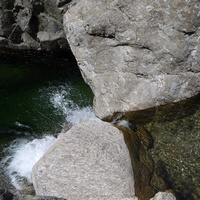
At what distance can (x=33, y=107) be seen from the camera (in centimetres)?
748

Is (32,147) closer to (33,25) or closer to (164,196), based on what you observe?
(164,196)

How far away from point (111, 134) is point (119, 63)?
1.70m

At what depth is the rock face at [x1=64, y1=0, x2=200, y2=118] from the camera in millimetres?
5699

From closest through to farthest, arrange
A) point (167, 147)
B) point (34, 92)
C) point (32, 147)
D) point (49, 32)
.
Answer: point (167, 147)
point (32, 147)
point (34, 92)
point (49, 32)

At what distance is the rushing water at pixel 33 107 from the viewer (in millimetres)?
6025

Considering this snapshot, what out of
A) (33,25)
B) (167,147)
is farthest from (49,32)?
(167,147)

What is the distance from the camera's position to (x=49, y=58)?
9.11 m

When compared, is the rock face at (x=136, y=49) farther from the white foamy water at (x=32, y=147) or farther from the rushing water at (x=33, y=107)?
the rushing water at (x=33, y=107)

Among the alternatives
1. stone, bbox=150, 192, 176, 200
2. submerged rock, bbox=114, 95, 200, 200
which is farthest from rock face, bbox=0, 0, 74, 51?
stone, bbox=150, 192, 176, 200

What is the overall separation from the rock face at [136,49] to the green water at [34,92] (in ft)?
3.92

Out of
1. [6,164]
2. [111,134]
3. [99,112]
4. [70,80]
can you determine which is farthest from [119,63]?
[6,164]

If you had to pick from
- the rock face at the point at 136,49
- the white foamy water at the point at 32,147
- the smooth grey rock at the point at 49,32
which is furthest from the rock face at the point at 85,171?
the smooth grey rock at the point at 49,32

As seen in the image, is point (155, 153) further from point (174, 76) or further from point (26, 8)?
point (26, 8)

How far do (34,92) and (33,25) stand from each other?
6.87 feet
